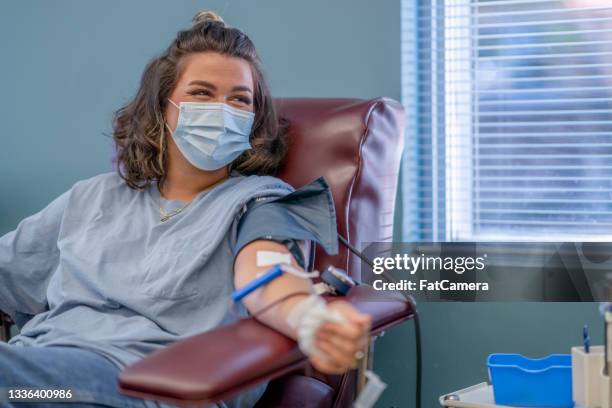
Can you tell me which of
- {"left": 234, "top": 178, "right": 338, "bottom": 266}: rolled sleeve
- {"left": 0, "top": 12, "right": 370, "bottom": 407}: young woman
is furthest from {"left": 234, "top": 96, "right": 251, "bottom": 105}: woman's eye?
{"left": 234, "top": 178, "right": 338, "bottom": 266}: rolled sleeve

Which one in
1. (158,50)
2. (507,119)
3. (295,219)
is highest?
(158,50)

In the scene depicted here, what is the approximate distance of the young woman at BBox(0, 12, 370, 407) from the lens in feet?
4.95

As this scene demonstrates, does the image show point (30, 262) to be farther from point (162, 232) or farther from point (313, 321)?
point (313, 321)

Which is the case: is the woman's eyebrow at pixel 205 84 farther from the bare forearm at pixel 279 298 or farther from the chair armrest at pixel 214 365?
the chair armrest at pixel 214 365

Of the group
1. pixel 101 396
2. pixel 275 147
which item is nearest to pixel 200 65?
pixel 275 147

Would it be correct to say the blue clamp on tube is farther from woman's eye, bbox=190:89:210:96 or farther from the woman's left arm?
woman's eye, bbox=190:89:210:96

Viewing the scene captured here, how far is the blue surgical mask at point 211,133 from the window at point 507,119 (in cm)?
67

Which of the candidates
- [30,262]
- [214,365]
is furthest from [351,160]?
[214,365]

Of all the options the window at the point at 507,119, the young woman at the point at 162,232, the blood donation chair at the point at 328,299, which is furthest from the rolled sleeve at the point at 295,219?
the window at the point at 507,119

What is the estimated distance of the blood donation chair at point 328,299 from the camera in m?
1.11

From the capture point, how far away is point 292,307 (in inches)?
Answer: 49.3

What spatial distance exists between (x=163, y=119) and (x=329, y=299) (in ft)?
2.11

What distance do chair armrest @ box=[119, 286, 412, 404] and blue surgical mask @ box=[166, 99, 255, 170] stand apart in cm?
60

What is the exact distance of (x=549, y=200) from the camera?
7.63ft
